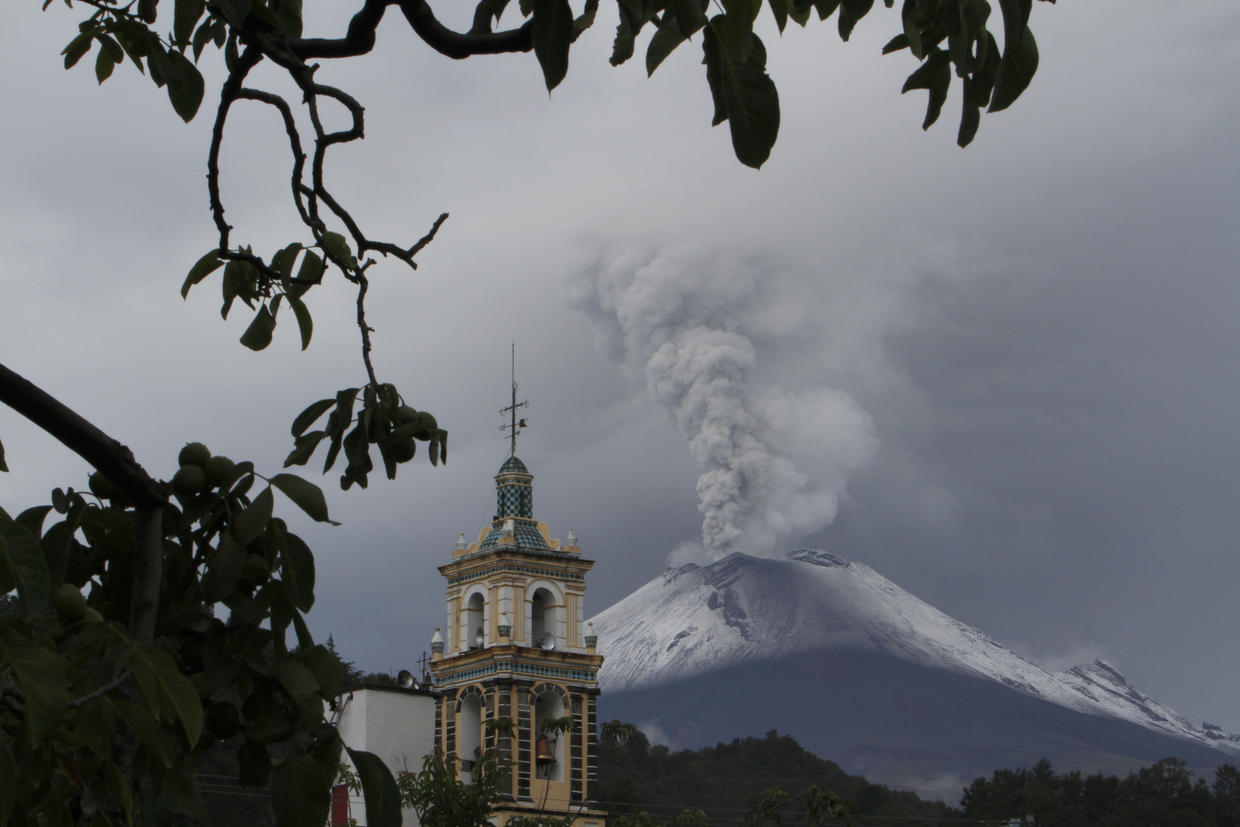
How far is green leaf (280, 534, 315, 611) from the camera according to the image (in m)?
2.50

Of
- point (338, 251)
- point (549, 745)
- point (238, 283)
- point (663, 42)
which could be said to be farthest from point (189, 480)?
point (549, 745)

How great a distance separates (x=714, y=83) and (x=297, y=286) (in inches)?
55.3

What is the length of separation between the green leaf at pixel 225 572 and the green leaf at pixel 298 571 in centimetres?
7

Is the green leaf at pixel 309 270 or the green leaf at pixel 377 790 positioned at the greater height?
the green leaf at pixel 309 270

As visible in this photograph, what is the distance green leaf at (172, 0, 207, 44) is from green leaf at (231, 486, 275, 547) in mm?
818

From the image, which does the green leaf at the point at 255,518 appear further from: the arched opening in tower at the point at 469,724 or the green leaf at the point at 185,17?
the arched opening in tower at the point at 469,724

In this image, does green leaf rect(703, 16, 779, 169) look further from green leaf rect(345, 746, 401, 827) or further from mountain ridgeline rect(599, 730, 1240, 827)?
mountain ridgeline rect(599, 730, 1240, 827)

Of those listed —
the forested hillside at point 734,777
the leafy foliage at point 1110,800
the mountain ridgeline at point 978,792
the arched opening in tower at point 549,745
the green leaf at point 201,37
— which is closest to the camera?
the green leaf at point 201,37

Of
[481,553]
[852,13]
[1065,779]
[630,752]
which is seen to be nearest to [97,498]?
[852,13]

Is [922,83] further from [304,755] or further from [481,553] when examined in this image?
[481,553]

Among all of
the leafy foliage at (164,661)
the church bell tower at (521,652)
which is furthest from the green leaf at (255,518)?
the church bell tower at (521,652)

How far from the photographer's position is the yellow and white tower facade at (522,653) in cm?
2922

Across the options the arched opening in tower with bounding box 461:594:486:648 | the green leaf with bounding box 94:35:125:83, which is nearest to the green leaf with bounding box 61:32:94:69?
the green leaf with bounding box 94:35:125:83

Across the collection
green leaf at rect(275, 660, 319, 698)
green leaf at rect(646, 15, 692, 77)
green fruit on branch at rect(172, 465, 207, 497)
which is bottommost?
green leaf at rect(275, 660, 319, 698)
